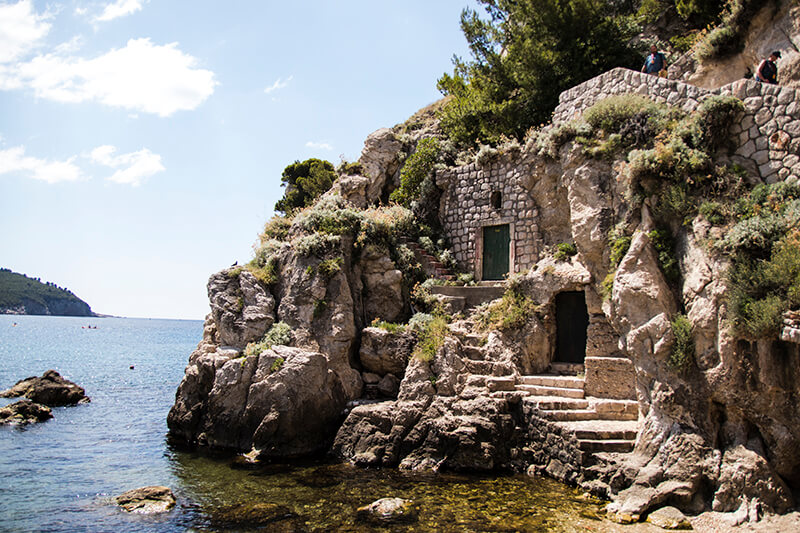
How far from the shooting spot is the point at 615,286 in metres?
11.4

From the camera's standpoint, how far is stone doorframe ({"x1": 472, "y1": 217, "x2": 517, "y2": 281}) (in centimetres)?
1730

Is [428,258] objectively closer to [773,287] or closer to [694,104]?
[694,104]

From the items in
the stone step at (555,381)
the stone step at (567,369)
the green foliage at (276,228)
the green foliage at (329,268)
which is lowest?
the stone step at (555,381)

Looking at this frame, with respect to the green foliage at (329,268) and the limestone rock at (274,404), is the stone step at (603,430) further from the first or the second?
the green foliage at (329,268)

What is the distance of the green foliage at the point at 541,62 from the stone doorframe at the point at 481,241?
3.59 metres

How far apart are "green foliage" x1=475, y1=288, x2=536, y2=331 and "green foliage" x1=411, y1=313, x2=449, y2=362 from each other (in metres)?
1.17

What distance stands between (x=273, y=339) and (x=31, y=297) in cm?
15416

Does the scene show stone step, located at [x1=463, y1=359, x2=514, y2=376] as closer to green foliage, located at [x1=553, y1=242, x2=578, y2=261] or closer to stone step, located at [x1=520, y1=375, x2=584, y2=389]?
stone step, located at [x1=520, y1=375, x2=584, y2=389]

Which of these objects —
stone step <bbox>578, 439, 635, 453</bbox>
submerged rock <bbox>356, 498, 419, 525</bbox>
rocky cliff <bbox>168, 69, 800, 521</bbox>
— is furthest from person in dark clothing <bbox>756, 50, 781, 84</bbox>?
submerged rock <bbox>356, 498, 419, 525</bbox>

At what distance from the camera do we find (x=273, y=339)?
49.5ft

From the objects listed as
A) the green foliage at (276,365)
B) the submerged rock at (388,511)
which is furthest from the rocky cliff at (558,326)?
the submerged rock at (388,511)

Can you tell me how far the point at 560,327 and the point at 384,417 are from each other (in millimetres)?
5856

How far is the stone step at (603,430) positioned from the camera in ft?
36.1

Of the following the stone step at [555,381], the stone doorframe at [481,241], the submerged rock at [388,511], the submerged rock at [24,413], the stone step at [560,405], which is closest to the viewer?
the submerged rock at [388,511]
